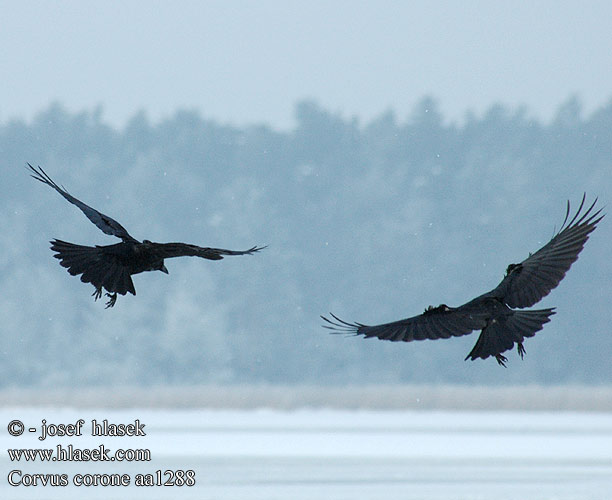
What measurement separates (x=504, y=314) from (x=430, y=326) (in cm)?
45

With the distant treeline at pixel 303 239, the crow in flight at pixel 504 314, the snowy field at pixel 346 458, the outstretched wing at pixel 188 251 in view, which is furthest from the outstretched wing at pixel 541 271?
the distant treeline at pixel 303 239

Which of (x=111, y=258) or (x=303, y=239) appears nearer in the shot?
(x=111, y=258)

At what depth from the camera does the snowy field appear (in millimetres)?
12305

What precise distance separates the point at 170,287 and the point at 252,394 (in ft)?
68.9

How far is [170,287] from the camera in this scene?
4888 cm

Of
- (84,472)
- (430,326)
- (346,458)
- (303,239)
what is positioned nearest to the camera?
(430,326)

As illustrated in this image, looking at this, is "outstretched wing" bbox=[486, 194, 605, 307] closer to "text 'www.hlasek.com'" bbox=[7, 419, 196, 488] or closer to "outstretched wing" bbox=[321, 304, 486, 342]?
"outstretched wing" bbox=[321, 304, 486, 342]

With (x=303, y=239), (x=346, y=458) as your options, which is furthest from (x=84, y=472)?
(x=303, y=239)

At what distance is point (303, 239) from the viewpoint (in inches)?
2050

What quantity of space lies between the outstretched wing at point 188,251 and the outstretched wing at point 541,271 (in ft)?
3.86

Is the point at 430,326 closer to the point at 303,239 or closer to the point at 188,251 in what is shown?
the point at 188,251

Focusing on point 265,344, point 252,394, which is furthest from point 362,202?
point 252,394

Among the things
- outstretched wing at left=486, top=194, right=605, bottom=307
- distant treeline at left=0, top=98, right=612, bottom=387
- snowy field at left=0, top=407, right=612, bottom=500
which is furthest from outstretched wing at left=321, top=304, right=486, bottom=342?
distant treeline at left=0, top=98, right=612, bottom=387

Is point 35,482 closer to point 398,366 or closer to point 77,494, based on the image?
point 77,494
